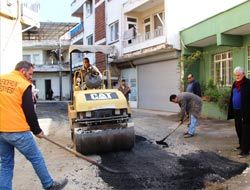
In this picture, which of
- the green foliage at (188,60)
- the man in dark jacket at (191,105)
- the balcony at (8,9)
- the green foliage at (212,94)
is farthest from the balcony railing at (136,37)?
the man in dark jacket at (191,105)

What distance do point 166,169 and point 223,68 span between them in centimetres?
1099

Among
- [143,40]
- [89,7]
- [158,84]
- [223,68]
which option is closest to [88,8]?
Answer: [89,7]

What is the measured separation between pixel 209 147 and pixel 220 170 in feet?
7.37

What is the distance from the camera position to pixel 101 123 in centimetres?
903

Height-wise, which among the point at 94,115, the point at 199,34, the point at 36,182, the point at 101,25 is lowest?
the point at 36,182

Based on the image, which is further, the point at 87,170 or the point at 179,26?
the point at 179,26

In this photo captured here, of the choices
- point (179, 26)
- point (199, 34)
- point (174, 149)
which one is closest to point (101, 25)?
point (179, 26)

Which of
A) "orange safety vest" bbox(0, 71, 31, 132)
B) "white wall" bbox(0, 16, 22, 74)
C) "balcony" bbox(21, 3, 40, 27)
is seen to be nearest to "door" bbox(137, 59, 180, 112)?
"balcony" bbox(21, 3, 40, 27)

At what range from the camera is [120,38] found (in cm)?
2545

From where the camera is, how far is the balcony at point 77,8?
3617 cm

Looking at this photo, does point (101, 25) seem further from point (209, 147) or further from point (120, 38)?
point (209, 147)

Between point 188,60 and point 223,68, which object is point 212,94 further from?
point 188,60

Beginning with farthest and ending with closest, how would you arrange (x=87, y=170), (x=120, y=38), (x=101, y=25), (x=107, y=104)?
(x=101, y=25) < (x=120, y=38) < (x=107, y=104) < (x=87, y=170)

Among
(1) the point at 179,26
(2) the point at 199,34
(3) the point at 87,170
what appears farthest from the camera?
(1) the point at 179,26
